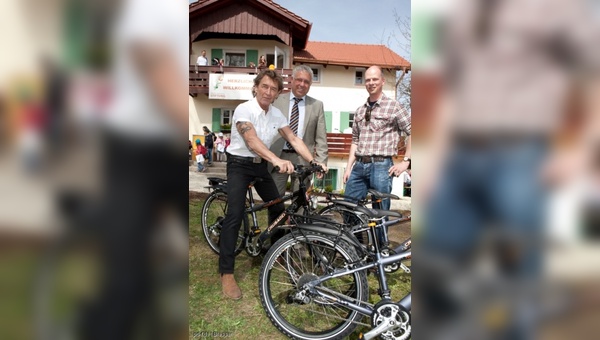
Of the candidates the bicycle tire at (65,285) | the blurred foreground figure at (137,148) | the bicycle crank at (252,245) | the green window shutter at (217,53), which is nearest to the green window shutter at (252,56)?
the green window shutter at (217,53)

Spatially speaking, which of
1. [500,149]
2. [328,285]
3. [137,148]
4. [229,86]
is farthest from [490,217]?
[229,86]

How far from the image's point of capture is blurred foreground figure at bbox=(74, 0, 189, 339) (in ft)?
2.68

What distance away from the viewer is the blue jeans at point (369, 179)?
3.11 metres

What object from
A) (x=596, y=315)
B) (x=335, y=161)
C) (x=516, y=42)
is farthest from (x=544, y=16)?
(x=335, y=161)

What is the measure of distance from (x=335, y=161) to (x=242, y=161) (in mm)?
3618

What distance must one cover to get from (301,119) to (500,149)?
8.79ft

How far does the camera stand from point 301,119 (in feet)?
11.2

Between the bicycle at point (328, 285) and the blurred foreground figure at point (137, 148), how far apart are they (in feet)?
4.72

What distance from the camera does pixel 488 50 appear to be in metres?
0.80

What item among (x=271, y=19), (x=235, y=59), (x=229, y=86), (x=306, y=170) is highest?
(x=271, y=19)

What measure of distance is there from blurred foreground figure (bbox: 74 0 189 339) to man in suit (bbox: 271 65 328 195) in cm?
236

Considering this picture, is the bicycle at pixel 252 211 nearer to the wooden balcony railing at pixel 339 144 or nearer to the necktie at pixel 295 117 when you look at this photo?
the necktie at pixel 295 117

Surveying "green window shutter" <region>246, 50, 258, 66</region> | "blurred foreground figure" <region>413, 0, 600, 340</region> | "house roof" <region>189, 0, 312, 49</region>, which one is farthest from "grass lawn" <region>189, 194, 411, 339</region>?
"green window shutter" <region>246, 50, 258, 66</region>

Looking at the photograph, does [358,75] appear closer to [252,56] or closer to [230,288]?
[252,56]
